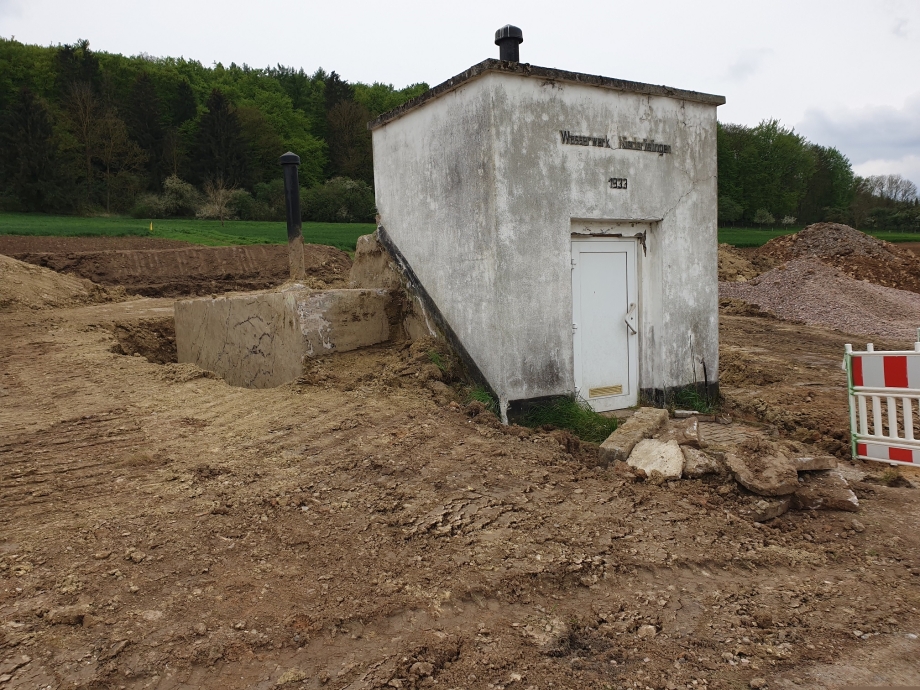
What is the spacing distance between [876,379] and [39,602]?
6.80 m

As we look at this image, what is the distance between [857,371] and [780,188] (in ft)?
218

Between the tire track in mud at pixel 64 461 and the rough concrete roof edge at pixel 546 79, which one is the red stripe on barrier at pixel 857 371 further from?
the tire track in mud at pixel 64 461

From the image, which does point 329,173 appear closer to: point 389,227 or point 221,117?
point 221,117

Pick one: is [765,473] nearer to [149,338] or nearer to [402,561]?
[402,561]

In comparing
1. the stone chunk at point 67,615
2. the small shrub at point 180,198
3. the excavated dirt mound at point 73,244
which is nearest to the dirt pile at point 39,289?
the excavated dirt mound at point 73,244

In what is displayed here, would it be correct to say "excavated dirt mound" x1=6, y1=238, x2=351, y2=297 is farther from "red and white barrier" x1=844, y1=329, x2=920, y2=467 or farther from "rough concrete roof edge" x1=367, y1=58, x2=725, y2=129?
"red and white barrier" x1=844, y1=329, x2=920, y2=467

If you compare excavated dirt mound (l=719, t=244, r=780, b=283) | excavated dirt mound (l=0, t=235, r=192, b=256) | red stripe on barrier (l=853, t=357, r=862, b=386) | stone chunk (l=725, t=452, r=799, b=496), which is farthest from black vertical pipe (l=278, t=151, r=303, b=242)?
excavated dirt mound (l=719, t=244, r=780, b=283)

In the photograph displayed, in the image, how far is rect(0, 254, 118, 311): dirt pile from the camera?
15.6 m

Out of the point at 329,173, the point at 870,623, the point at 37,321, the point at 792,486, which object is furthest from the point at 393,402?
the point at 329,173

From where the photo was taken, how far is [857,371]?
6.65 metres

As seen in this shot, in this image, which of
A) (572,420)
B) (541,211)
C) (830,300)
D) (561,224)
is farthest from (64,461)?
(830,300)

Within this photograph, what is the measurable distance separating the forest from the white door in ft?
143

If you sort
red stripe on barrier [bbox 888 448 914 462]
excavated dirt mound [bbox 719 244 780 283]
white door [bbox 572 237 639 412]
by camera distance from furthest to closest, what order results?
excavated dirt mound [bbox 719 244 780 283], white door [bbox 572 237 639 412], red stripe on barrier [bbox 888 448 914 462]

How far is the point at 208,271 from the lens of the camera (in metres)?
24.7
